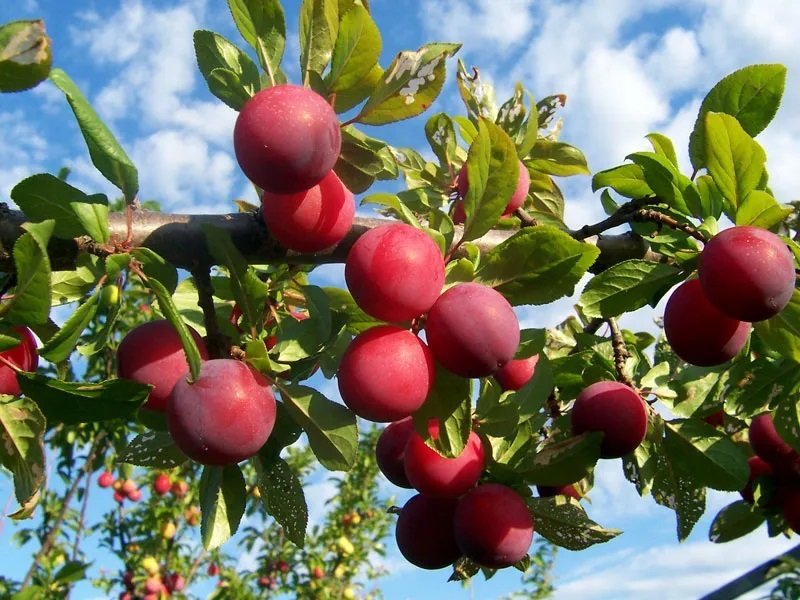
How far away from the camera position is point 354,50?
1.04 meters

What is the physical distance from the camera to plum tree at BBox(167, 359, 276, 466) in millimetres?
926

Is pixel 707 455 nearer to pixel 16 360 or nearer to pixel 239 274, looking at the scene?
pixel 239 274

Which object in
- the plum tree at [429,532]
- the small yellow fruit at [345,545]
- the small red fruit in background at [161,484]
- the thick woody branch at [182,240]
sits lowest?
the plum tree at [429,532]

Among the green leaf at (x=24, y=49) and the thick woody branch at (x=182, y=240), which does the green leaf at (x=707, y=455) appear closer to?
the thick woody branch at (x=182, y=240)

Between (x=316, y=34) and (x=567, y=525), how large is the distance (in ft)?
2.92

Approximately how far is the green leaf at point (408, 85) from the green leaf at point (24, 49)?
439 mm

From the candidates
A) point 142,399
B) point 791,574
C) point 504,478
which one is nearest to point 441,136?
point 504,478

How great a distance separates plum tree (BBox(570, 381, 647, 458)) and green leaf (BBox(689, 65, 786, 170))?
0.43m

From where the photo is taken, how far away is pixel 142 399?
0.90 meters

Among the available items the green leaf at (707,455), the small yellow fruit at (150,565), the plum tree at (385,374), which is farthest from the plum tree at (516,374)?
the small yellow fruit at (150,565)

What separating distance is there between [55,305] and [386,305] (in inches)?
21.2

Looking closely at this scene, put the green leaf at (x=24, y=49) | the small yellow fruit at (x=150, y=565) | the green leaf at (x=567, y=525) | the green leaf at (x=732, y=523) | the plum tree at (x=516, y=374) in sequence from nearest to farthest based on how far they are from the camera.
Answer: the green leaf at (x=24, y=49) < the green leaf at (x=567, y=525) < the plum tree at (x=516, y=374) < the green leaf at (x=732, y=523) < the small yellow fruit at (x=150, y=565)

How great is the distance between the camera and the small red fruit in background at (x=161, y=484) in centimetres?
615

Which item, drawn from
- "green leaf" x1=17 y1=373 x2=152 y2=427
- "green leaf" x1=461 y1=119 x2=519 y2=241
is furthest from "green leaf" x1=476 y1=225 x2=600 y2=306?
"green leaf" x1=17 y1=373 x2=152 y2=427
